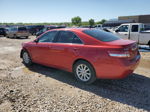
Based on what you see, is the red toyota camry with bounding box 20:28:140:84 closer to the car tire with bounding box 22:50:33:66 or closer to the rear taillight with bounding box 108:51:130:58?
the rear taillight with bounding box 108:51:130:58

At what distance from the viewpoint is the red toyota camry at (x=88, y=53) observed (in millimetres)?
3623

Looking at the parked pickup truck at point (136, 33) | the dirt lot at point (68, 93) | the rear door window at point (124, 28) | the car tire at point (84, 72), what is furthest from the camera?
the rear door window at point (124, 28)

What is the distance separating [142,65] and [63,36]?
3.57 m

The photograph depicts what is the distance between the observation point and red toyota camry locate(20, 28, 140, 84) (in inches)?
143

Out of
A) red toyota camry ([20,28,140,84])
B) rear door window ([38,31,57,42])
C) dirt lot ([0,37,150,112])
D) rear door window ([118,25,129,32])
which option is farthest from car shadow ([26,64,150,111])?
rear door window ([118,25,129,32])

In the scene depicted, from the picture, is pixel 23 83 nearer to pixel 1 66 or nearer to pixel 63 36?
pixel 63 36

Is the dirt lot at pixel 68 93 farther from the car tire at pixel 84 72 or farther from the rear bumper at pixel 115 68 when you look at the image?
the rear bumper at pixel 115 68

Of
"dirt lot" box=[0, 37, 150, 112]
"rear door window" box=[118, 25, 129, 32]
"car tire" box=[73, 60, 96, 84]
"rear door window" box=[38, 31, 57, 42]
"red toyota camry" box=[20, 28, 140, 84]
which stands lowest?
"dirt lot" box=[0, 37, 150, 112]

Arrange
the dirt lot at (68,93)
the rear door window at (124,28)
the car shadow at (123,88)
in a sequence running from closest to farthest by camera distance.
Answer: the dirt lot at (68,93) < the car shadow at (123,88) < the rear door window at (124,28)

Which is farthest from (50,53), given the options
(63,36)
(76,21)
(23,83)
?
(76,21)

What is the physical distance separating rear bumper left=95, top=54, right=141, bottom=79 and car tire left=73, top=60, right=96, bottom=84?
0.20 meters

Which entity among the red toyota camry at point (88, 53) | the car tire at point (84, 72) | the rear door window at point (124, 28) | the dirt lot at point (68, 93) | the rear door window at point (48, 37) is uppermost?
the rear door window at point (124, 28)

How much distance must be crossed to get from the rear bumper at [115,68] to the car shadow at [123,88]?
0.41m

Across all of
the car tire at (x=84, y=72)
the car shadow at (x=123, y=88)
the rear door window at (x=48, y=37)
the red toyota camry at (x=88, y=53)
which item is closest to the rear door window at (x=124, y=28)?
the car shadow at (x=123, y=88)
